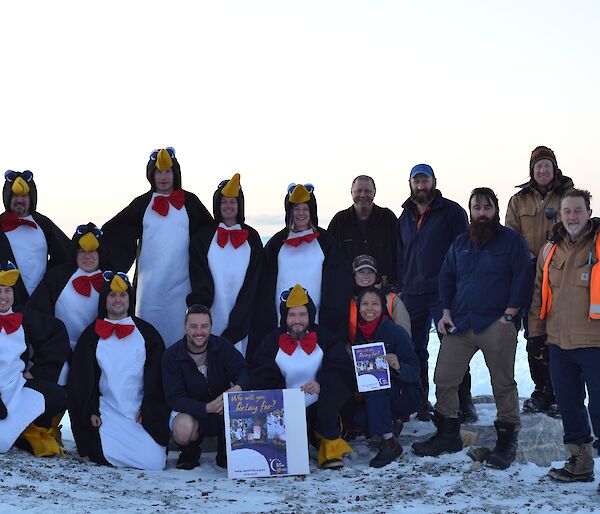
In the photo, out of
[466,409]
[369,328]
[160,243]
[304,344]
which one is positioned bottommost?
[466,409]

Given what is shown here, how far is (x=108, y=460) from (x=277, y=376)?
153 cm

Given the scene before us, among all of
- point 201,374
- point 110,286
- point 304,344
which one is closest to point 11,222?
point 110,286

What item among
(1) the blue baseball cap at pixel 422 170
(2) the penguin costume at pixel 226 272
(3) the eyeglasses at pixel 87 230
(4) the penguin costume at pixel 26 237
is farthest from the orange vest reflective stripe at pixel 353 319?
(4) the penguin costume at pixel 26 237

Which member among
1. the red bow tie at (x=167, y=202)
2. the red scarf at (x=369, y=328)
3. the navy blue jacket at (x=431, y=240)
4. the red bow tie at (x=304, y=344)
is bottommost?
the red bow tie at (x=304, y=344)

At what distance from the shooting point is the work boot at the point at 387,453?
6.07 metres

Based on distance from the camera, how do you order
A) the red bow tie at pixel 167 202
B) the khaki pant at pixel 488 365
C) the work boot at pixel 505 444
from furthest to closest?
the red bow tie at pixel 167 202 → the work boot at pixel 505 444 → the khaki pant at pixel 488 365

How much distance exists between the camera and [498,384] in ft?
19.7

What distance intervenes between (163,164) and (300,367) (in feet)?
7.43

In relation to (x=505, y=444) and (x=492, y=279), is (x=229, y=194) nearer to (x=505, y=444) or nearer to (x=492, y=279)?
(x=492, y=279)

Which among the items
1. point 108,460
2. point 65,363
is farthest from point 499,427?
point 65,363

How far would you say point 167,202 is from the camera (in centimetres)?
703

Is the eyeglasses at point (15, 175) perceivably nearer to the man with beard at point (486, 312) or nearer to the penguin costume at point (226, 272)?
the penguin costume at point (226, 272)

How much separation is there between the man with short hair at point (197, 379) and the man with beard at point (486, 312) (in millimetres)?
1629

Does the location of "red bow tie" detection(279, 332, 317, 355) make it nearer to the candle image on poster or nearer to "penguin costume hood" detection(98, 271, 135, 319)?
the candle image on poster
